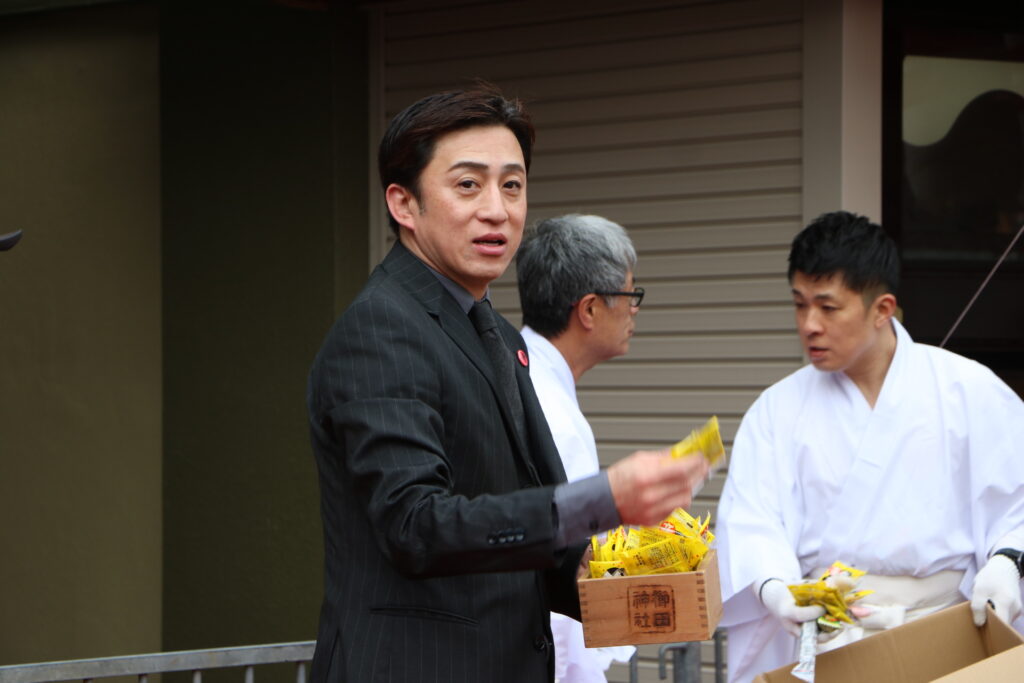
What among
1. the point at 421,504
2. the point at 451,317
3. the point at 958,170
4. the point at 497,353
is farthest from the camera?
the point at 958,170

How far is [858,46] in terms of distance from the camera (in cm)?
553

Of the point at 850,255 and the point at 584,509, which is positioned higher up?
the point at 850,255

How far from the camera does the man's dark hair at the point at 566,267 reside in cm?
388

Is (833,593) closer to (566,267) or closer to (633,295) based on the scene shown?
(633,295)

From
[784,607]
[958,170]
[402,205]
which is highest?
[958,170]

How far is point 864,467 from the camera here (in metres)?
3.98

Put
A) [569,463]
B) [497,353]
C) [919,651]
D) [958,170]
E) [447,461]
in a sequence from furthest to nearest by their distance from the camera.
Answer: [958,170]
[569,463]
[919,651]
[497,353]
[447,461]

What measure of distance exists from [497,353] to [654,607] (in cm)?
55

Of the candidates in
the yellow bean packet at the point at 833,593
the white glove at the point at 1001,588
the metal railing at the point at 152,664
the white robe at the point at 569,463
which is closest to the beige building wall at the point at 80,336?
the metal railing at the point at 152,664

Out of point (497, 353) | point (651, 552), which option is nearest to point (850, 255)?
point (651, 552)

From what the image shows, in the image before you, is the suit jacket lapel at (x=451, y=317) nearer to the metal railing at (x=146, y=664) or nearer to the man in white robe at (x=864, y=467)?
the metal railing at (x=146, y=664)

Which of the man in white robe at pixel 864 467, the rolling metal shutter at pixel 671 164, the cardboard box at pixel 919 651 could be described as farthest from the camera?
the rolling metal shutter at pixel 671 164

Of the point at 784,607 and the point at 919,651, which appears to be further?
the point at 784,607

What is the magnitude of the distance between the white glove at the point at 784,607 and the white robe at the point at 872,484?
0.05 metres
